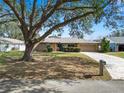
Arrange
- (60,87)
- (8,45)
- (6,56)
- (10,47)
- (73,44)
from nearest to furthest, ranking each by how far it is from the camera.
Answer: (60,87)
(6,56)
(8,45)
(10,47)
(73,44)

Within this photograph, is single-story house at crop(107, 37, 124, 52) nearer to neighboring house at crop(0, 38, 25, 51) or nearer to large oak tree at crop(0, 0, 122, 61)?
neighboring house at crop(0, 38, 25, 51)

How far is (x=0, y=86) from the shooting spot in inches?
364

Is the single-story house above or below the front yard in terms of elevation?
above

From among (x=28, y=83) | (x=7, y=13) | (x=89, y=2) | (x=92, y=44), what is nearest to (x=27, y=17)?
(x=7, y=13)

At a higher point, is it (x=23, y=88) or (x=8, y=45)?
(x=8, y=45)

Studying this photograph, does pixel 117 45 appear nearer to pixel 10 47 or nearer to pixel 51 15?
pixel 10 47

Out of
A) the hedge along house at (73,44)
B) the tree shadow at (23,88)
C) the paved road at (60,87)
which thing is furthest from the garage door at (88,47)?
the tree shadow at (23,88)

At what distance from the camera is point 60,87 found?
30.8 feet

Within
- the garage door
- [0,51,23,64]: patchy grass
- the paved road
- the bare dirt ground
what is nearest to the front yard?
the bare dirt ground

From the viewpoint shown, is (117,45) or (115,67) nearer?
(115,67)

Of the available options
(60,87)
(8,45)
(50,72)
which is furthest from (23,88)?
(8,45)

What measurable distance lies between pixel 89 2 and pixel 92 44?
3630 centimetres

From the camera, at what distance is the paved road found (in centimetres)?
870

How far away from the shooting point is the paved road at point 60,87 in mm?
8703
